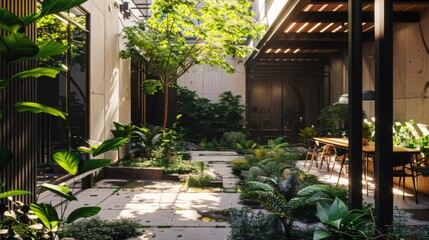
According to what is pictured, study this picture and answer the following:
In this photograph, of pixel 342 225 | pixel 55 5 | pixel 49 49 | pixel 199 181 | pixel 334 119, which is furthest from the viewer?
pixel 334 119

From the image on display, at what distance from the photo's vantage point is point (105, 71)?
9312 millimetres

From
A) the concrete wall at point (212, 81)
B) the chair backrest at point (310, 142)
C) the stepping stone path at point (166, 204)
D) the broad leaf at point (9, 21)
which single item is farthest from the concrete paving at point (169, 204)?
the concrete wall at point (212, 81)

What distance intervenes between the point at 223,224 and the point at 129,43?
22.2ft

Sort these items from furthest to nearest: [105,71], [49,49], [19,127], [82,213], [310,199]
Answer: [105,71], [310,199], [19,127], [82,213], [49,49]

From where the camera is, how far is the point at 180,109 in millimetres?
17297

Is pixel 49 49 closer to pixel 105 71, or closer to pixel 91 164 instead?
pixel 91 164

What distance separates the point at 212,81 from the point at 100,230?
14.1 m

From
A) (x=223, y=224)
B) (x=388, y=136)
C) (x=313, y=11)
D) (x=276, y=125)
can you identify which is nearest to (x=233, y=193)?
(x=223, y=224)

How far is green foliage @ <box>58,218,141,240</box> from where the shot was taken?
169 inches

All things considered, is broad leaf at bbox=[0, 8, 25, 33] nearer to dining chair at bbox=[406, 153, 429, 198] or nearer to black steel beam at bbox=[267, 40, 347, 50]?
dining chair at bbox=[406, 153, 429, 198]

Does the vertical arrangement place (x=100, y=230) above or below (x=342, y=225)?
below

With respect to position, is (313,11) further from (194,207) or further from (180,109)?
(180,109)

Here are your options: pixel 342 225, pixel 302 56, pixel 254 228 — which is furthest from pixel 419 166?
pixel 302 56

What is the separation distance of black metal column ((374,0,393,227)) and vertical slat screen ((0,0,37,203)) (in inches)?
125
